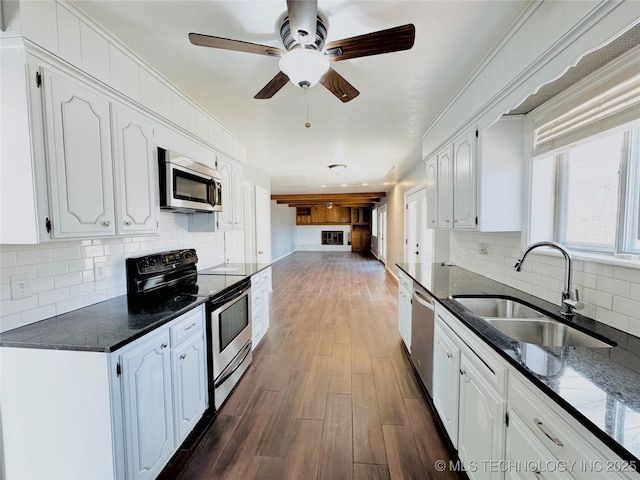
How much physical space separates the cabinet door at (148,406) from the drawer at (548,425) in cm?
165

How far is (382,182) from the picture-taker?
6.72 metres

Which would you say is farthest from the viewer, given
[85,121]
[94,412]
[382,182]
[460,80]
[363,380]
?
[382,182]

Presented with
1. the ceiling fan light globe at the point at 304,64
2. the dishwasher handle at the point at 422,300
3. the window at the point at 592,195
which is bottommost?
the dishwasher handle at the point at 422,300

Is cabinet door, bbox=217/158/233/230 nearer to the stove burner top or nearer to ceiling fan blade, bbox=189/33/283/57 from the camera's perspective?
the stove burner top

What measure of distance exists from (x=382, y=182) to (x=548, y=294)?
17.5 ft

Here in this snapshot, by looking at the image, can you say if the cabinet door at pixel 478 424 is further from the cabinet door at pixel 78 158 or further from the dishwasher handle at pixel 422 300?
the cabinet door at pixel 78 158

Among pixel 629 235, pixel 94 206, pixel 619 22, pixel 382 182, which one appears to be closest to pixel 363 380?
pixel 629 235

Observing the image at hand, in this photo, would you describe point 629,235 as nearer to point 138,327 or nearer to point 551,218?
point 551,218

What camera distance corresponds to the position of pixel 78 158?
1.37m

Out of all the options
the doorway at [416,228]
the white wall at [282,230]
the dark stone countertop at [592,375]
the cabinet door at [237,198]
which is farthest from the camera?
the white wall at [282,230]

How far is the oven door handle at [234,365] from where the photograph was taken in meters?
2.06

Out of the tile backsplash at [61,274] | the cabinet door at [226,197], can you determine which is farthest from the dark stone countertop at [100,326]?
the cabinet door at [226,197]

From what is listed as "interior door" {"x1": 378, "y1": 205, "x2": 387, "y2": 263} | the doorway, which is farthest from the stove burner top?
"interior door" {"x1": 378, "y1": 205, "x2": 387, "y2": 263}

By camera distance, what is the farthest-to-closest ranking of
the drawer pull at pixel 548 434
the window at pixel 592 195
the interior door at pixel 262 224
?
the interior door at pixel 262 224, the window at pixel 592 195, the drawer pull at pixel 548 434
